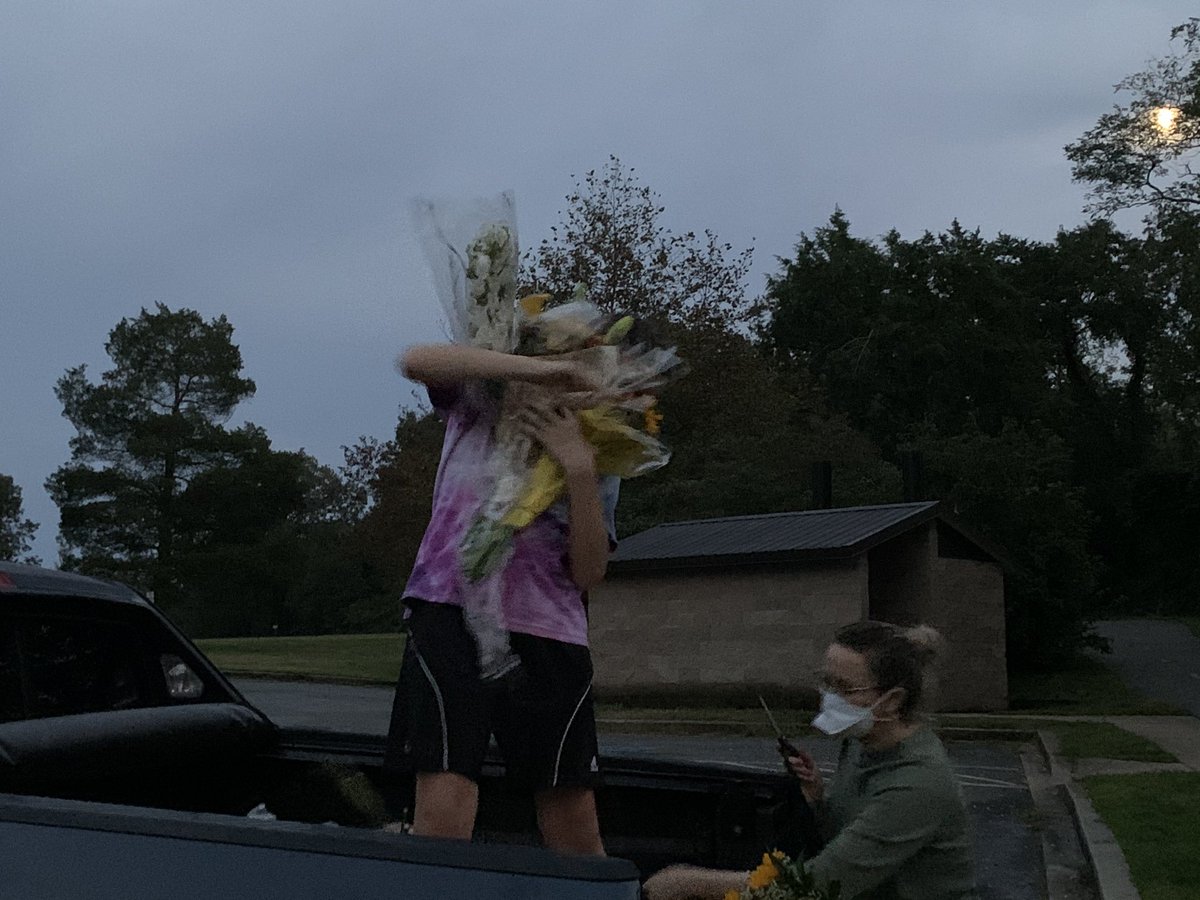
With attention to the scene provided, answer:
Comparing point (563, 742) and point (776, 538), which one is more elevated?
point (563, 742)

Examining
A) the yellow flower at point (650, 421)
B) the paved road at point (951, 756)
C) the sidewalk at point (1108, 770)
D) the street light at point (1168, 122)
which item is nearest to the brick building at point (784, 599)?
the sidewalk at point (1108, 770)

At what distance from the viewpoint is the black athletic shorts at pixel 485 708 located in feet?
8.85

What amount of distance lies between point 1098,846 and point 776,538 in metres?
13.0

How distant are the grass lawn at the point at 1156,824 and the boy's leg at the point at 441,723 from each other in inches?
210

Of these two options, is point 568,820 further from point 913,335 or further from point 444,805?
point 913,335

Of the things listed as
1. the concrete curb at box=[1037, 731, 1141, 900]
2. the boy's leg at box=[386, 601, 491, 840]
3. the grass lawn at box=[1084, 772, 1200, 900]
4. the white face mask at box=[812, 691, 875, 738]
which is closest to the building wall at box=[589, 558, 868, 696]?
the concrete curb at box=[1037, 731, 1141, 900]

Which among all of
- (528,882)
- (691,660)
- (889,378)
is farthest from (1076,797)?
(889,378)

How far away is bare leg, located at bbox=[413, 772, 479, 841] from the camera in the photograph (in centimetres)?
266

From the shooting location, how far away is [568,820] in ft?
9.56

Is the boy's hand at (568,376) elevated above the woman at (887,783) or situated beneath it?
elevated above

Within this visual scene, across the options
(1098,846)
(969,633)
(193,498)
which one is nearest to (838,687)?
(1098,846)

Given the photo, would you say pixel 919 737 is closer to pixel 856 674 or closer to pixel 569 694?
pixel 856 674

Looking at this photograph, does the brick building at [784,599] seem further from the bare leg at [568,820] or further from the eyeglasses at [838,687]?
the bare leg at [568,820]

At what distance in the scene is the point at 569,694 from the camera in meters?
2.93
